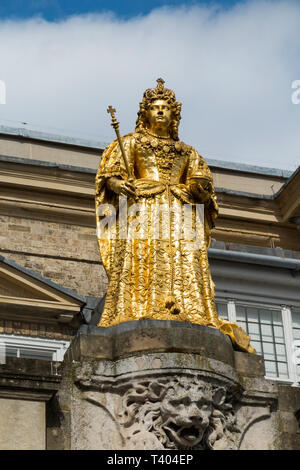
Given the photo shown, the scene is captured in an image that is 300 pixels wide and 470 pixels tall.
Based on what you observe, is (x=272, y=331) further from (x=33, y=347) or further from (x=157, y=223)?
(x=157, y=223)

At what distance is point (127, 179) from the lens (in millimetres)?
14922

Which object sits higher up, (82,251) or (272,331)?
(82,251)

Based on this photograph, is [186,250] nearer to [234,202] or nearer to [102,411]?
[102,411]

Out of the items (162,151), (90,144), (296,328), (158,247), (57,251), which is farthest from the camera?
(90,144)

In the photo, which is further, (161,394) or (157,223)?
(157,223)

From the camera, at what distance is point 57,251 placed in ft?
88.3

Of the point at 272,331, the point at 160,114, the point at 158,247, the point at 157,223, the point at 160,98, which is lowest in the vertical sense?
the point at 158,247

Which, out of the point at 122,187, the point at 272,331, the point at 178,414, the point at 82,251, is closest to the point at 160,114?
the point at 122,187

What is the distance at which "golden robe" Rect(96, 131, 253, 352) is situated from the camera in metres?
14.3

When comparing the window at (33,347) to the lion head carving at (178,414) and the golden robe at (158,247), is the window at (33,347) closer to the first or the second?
the golden robe at (158,247)

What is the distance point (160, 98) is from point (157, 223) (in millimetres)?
1668

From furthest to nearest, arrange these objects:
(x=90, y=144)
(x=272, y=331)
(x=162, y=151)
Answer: (x=90, y=144) < (x=272, y=331) < (x=162, y=151)

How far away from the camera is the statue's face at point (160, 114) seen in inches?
611

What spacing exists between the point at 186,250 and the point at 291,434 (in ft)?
7.34
